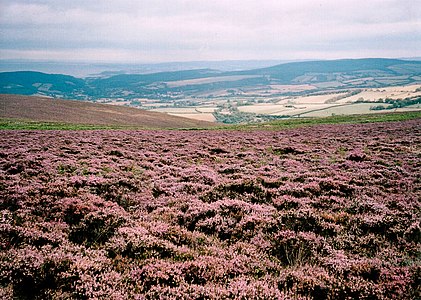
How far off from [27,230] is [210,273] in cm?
481

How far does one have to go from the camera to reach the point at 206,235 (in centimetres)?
755

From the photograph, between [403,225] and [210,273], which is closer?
[210,273]

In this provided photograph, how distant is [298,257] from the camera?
6383 mm

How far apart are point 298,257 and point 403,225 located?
3.97 m

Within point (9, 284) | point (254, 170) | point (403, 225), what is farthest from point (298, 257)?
point (254, 170)

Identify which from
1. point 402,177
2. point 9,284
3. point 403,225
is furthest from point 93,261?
point 402,177

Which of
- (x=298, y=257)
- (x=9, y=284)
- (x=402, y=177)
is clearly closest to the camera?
(x=9, y=284)

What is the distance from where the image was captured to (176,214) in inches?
349

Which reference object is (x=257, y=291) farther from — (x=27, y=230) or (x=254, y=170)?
(x=254, y=170)

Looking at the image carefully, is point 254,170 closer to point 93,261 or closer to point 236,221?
point 236,221

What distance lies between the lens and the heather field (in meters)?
5.00

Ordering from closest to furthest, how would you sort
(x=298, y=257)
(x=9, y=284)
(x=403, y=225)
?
1. (x=9, y=284)
2. (x=298, y=257)
3. (x=403, y=225)

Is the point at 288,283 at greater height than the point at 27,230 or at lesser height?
lesser

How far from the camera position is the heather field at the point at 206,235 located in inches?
197
